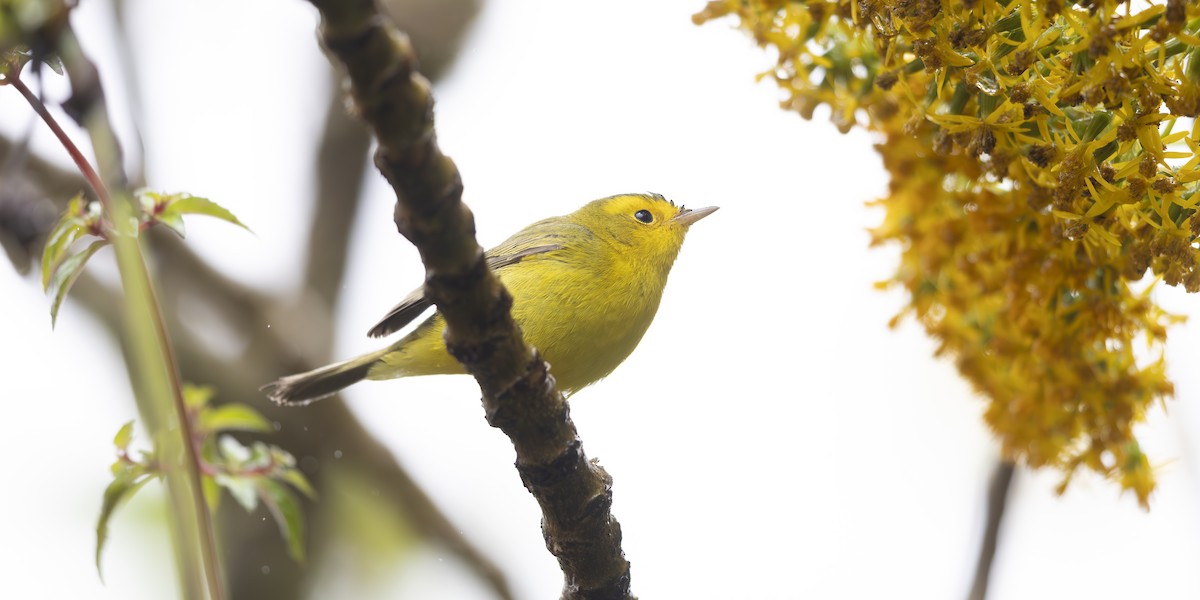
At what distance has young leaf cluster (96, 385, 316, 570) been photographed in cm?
246

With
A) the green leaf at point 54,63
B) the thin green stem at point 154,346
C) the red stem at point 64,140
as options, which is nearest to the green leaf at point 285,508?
the thin green stem at point 154,346

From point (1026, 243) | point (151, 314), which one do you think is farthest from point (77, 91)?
point (1026, 243)

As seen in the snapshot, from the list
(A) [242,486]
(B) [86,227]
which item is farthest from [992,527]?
(B) [86,227]

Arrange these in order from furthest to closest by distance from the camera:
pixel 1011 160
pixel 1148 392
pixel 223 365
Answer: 1. pixel 223 365
2. pixel 1148 392
3. pixel 1011 160

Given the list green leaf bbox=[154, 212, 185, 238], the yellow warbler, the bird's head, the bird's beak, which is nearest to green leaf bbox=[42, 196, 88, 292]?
green leaf bbox=[154, 212, 185, 238]

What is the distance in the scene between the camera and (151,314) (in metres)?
2.04

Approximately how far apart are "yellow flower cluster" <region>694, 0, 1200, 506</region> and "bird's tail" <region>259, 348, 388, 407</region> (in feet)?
7.12

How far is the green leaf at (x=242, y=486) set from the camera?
2.81 m

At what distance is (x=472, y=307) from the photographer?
197 centimetres

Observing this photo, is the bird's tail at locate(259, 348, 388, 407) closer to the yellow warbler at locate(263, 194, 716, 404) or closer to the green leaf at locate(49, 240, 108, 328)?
the yellow warbler at locate(263, 194, 716, 404)

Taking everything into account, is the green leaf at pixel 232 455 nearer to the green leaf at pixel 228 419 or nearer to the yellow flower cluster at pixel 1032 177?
the green leaf at pixel 228 419

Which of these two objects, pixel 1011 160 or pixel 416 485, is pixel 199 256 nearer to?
pixel 416 485

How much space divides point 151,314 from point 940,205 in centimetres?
213

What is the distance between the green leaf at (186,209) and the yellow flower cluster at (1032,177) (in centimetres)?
150
